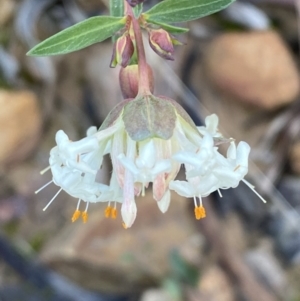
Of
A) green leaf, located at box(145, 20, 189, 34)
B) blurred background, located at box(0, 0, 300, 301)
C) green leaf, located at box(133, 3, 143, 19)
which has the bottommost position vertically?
blurred background, located at box(0, 0, 300, 301)

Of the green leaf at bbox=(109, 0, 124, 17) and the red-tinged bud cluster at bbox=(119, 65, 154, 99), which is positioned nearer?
the red-tinged bud cluster at bbox=(119, 65, 154, 99)

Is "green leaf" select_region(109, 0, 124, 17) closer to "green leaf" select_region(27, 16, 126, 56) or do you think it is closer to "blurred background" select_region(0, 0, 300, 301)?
"green leaf" select_region(27, 16, 126, 56)

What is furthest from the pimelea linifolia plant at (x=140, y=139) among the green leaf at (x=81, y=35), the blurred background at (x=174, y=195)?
the blurred background at (x=174, y=195)

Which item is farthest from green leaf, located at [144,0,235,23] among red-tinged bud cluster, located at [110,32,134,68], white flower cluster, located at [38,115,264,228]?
white flower cluster, located at [38,115,264,228]

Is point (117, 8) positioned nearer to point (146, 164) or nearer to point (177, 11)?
point (177, 11)

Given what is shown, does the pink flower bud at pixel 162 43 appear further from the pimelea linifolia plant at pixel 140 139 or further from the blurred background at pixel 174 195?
the blurred background at pixel 174 195

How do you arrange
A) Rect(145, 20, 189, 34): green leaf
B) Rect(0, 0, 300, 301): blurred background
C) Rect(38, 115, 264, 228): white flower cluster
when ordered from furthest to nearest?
Rect(0, 0, 300, 301): blurred background, Rect(145, 20, 189, 34): green leaf, Rect(38, 115, 264, 228): white flower cluster

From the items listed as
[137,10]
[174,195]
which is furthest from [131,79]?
[174,195]
